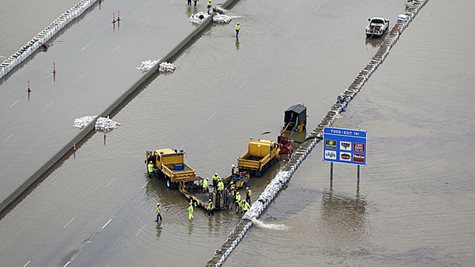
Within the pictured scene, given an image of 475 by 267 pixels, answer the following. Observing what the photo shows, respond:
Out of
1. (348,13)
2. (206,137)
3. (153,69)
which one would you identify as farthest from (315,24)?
(206,137)

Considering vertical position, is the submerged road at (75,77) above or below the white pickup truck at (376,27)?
below

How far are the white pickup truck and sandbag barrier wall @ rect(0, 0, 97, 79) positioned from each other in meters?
20.1

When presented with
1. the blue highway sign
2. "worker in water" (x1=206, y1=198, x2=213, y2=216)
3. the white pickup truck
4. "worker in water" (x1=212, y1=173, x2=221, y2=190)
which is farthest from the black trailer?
the white pickup truck

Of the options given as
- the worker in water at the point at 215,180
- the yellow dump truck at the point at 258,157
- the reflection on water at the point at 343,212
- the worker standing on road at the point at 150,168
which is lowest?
the reflection on water at the point at 343,212

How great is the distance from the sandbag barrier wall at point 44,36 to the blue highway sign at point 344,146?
2414 centimetres

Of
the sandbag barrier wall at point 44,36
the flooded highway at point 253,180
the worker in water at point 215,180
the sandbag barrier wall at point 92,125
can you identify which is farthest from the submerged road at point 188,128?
the worker in water at point 215,180

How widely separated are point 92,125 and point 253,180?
36.3ft

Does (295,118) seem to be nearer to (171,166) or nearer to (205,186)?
(171,166)

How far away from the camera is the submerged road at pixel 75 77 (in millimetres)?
64375

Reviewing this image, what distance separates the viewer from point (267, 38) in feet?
267

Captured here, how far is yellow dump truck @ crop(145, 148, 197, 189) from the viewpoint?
5916 centimetres

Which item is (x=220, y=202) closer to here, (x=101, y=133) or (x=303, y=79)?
(x=101, y=133)

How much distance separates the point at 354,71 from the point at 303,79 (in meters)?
3.67

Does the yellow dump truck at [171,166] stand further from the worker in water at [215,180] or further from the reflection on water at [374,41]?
the reflection on water at [374,41]
